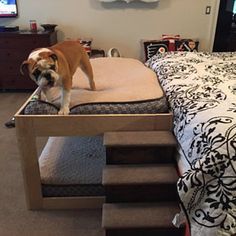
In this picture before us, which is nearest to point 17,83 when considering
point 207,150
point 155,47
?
point 155,47

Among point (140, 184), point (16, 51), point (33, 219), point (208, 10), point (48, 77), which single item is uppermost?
point (208, 10)

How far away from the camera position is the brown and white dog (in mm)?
1498

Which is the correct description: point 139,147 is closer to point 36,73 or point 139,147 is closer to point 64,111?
point 64,111

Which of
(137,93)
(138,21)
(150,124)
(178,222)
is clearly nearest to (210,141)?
(178,222)

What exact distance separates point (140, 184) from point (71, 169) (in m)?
0.63

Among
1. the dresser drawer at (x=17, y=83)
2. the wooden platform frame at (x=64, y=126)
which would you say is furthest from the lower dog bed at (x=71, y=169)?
the dresser drawer at (x=17, y=83)

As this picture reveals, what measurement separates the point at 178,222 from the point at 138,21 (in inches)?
127

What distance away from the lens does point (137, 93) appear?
A: 1.87 metres

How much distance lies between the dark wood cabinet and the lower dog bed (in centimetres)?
191

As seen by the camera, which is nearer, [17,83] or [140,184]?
[140,184]

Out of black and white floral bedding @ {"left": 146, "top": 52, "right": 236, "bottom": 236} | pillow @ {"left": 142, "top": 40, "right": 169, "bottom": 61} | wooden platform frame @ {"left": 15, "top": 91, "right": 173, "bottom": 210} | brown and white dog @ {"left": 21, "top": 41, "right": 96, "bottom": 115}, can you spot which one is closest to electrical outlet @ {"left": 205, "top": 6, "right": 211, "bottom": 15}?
pillow @ {"left": 142, "top": 40, "right": 169, "bottom": 61}

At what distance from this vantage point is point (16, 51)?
3.74 m

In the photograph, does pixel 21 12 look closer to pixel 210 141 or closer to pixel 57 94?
pixel 57 94

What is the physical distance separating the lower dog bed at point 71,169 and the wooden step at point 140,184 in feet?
1.06
